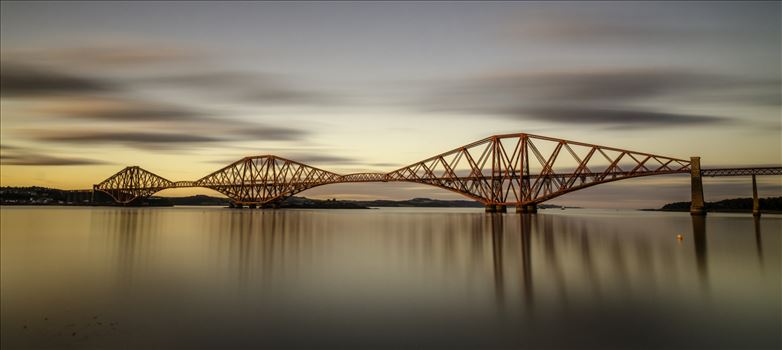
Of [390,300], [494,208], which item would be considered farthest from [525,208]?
[390,300]

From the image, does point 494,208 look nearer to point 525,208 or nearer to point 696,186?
point 525,208

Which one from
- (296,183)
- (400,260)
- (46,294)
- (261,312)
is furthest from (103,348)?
(296,183)

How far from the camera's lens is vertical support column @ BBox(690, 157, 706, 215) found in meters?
68.4

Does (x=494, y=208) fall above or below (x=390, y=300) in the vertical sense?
above

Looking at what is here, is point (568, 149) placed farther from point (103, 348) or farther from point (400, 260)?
point (103, 348)

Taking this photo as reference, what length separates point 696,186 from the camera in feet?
224

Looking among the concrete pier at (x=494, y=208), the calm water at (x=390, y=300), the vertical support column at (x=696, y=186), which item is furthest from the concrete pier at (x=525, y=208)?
the calm water at (x=390, y=300)

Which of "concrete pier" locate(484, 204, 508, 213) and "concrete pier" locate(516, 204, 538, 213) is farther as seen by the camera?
"concrete pier" locate(484, 204, 508, 213)

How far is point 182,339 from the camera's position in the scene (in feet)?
25.8

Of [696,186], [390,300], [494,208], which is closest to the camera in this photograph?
[390,300]

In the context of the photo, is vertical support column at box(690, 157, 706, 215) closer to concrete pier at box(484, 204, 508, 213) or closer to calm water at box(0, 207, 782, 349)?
concrete pier at box(484, 204, 508, 213)

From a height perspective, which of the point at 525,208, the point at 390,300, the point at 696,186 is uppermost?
the point at 696,186

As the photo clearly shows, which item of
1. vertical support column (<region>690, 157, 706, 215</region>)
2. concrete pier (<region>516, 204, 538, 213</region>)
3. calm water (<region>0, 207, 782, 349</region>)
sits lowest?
calm water (<region>0, 207, 782, 349</region>)

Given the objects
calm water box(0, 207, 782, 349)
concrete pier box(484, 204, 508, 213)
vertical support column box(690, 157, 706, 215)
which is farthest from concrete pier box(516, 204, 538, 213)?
calm water box(0, 207, 782, 349)
